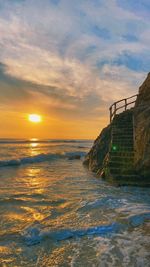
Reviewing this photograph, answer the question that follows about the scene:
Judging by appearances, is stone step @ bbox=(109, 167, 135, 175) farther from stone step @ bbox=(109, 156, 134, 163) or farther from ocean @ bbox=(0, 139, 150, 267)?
ocean @ bbox=(0, 139, 150, 267)

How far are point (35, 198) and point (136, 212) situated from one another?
4262 millimetres

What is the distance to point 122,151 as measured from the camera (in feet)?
54.0

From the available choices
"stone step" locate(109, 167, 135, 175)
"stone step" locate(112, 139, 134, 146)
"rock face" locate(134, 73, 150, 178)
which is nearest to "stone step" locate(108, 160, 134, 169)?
"stone step" locate(109, 167, 135, 175)

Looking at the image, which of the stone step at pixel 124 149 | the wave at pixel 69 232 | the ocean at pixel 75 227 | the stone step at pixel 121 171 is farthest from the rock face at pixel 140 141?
the wave at pixel 69 232

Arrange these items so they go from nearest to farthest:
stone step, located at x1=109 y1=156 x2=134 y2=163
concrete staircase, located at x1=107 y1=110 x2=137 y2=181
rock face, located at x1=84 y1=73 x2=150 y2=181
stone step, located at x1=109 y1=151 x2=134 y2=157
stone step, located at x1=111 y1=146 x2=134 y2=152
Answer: rock face, located at x1=84 y1=73 x2=150 y2=181 → concrete staircase, located at x1=107 y1=110 x2=137 y2=181 → stone step, located at x1=109 y1=156 x2=134 y2=163 → stone step, located at x1=109 y1=151 x2=134 y2=157 → stone step, located at x1=111 y1=146 x2=134 y2=152

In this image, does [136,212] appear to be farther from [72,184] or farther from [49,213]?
[72,184]

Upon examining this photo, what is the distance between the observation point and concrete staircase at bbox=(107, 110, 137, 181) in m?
14.6

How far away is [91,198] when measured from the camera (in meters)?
10.8

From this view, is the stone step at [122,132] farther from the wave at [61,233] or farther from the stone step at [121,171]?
the wave at [61,233]

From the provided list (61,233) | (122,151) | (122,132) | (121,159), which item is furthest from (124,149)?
(61,233)

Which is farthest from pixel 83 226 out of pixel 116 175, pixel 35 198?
pixel 116 175

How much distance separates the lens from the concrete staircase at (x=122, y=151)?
48.0 ft

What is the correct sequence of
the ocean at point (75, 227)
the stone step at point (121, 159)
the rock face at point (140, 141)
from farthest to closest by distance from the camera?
the stone step at point (121, 159) < the rock face at point (140, 141) < the ocean at point (75, 227)

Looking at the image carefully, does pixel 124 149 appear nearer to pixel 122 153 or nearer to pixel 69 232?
pixel 122 153
